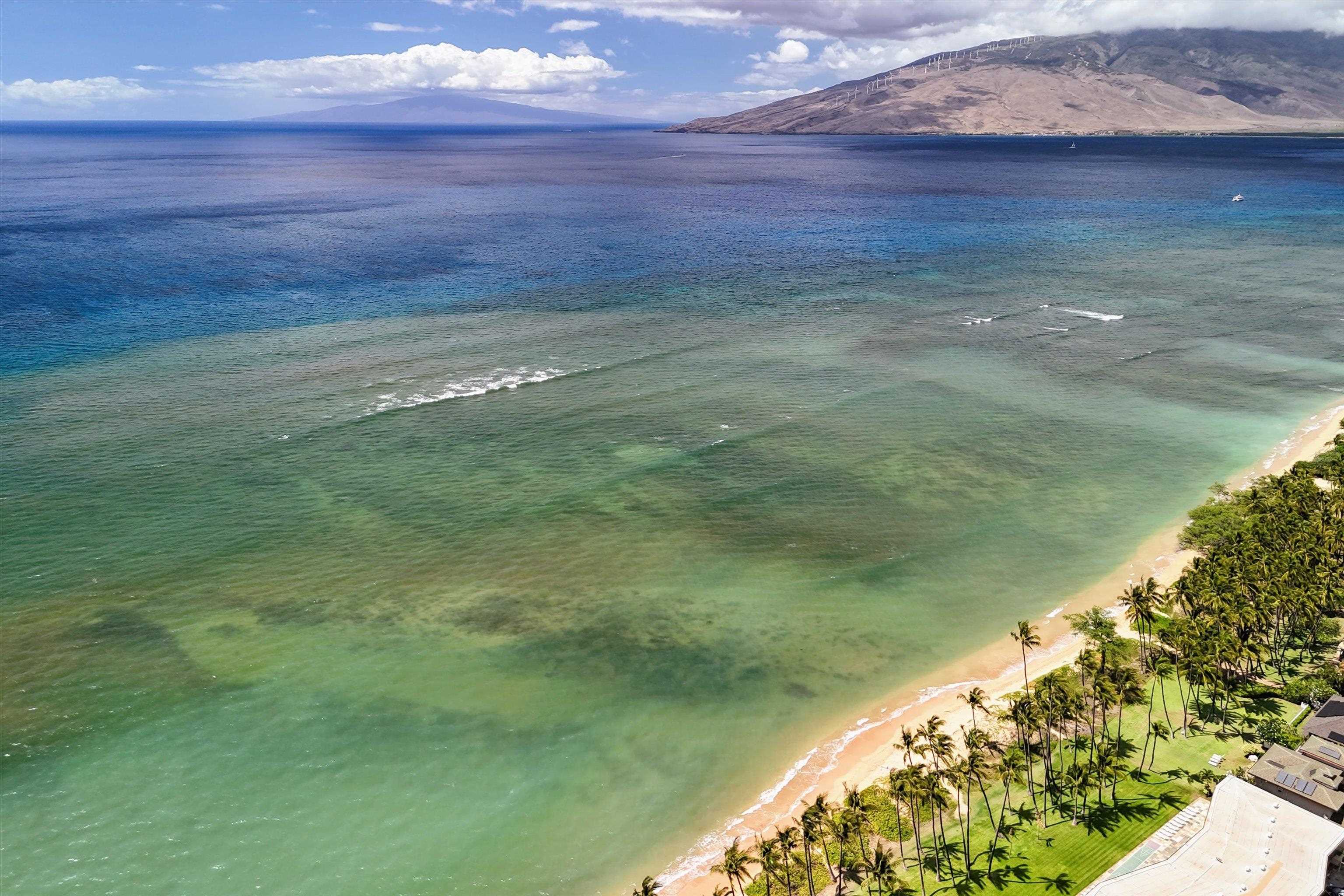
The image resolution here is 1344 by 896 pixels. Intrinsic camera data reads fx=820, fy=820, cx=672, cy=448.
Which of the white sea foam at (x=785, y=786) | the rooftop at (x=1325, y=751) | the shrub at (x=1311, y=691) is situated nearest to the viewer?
the rooftop at (x=1325, y=751)

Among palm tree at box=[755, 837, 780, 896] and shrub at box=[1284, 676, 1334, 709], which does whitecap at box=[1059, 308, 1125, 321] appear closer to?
shrub at box=[1284, 676, 1334, 709]

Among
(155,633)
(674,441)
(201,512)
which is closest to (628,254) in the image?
(674,441)

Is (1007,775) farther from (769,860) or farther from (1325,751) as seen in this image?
(1325,751)

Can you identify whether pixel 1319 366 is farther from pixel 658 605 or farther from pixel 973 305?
pixel 658 605

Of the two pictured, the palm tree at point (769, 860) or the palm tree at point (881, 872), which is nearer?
the palm tree at point (769, 860)

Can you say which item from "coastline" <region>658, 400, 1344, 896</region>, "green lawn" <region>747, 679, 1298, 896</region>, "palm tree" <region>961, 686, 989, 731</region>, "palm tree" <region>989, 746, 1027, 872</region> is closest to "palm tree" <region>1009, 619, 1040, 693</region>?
"coastline" <region>658, 400, 1344, 896</region>

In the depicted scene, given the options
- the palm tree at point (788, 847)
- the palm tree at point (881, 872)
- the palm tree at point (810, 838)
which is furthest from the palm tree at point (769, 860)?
the palm tree at point (881, 872)

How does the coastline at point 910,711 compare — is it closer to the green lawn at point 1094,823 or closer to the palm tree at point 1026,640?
the palm tree at point 1026,640
